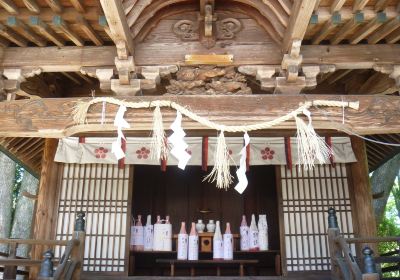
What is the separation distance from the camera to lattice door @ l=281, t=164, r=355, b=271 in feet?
20.9

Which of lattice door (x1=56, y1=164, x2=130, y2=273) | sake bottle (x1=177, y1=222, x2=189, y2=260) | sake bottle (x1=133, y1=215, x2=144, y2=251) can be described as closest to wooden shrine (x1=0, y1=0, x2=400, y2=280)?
lattice door (x1=56, y1=164, x2=130, y2=273)

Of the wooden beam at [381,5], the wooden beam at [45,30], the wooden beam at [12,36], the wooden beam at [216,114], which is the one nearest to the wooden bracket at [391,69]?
the wooden beam at [216,114]

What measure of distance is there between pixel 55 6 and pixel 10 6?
453 millimetres

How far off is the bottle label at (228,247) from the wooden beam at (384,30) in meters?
3.98

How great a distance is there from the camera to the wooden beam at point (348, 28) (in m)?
4.17

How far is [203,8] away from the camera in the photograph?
450cm

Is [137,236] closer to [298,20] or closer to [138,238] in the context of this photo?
[138,238]

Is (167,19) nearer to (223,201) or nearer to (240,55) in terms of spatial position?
(240,55)

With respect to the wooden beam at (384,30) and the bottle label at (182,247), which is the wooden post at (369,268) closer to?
the wooden beam at (384,30)

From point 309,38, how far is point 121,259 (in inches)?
168

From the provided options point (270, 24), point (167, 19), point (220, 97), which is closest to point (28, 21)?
point (167, 19)

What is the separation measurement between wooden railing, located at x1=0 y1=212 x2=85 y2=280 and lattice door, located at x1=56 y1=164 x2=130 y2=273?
1.05 m

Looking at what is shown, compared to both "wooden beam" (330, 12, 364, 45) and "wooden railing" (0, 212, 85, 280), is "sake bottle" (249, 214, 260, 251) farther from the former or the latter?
"wooden beam" (330, 12, 364, 45)

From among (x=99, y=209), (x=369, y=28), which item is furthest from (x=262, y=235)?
(x=369, y=28)
